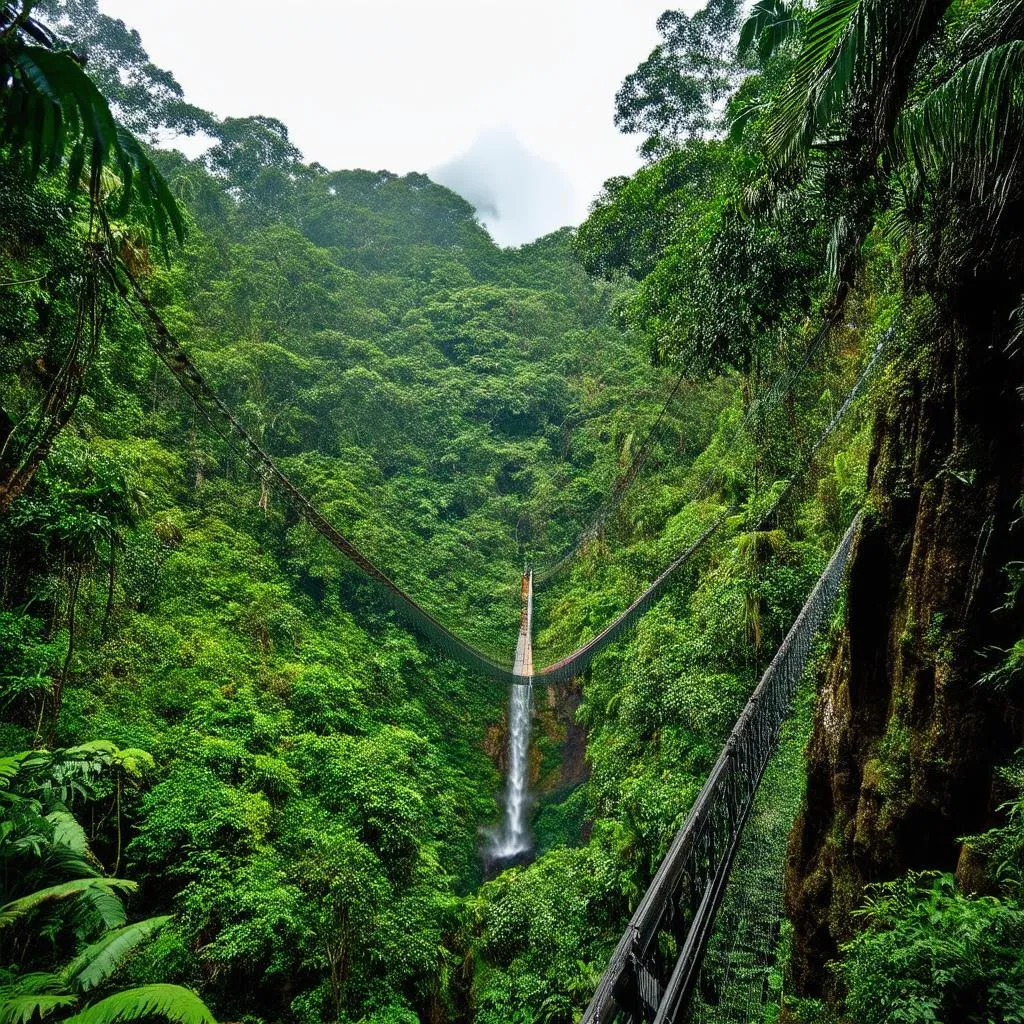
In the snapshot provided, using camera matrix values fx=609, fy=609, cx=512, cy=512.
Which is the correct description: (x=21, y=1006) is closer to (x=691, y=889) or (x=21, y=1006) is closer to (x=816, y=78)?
(x=691, y=889)

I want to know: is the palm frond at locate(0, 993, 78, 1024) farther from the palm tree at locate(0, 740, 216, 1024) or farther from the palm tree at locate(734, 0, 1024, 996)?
the palm tree at locate(734, 0, 1024, 996)

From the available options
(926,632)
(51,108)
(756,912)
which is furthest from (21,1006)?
(926,632)

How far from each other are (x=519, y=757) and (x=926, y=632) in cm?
1044

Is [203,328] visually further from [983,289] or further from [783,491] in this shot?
[983,289]

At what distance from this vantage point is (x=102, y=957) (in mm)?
2768

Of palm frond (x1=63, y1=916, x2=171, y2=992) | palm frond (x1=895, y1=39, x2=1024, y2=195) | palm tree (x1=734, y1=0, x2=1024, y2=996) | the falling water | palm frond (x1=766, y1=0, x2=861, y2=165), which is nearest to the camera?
palm frond (x1=895, y1=39, x2=1024, y2=195)

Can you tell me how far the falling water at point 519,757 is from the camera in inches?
390

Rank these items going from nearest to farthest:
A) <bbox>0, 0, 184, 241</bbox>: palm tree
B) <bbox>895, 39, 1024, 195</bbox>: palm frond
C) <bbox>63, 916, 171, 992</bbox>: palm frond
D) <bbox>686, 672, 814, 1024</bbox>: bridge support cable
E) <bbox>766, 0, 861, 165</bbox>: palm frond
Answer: <bbox>0, 0, 184, 241</bbox>: palm tree, <bbox>895, 39, 1024, 195</bbox>: palm frond, <bbox>766, 0, 861, 165</bbox>: palm frond, <bbox>686, 672, 814, 1024</bbox>: bridge support cable, <bbox>63, 916, 171, 992</bbox>: palm frond

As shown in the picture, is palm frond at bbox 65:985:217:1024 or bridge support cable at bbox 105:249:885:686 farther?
bridge support cable at bbox 105:249:885:686

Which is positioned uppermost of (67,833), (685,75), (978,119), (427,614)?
(685,75)

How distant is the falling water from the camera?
991 cm

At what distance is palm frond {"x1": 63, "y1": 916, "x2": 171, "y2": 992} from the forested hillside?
31 millimetres

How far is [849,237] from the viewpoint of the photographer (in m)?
3.56

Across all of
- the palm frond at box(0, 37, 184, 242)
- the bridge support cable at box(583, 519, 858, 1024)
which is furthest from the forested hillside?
the bridge support cable at box(583, 519, 858, 1024)
